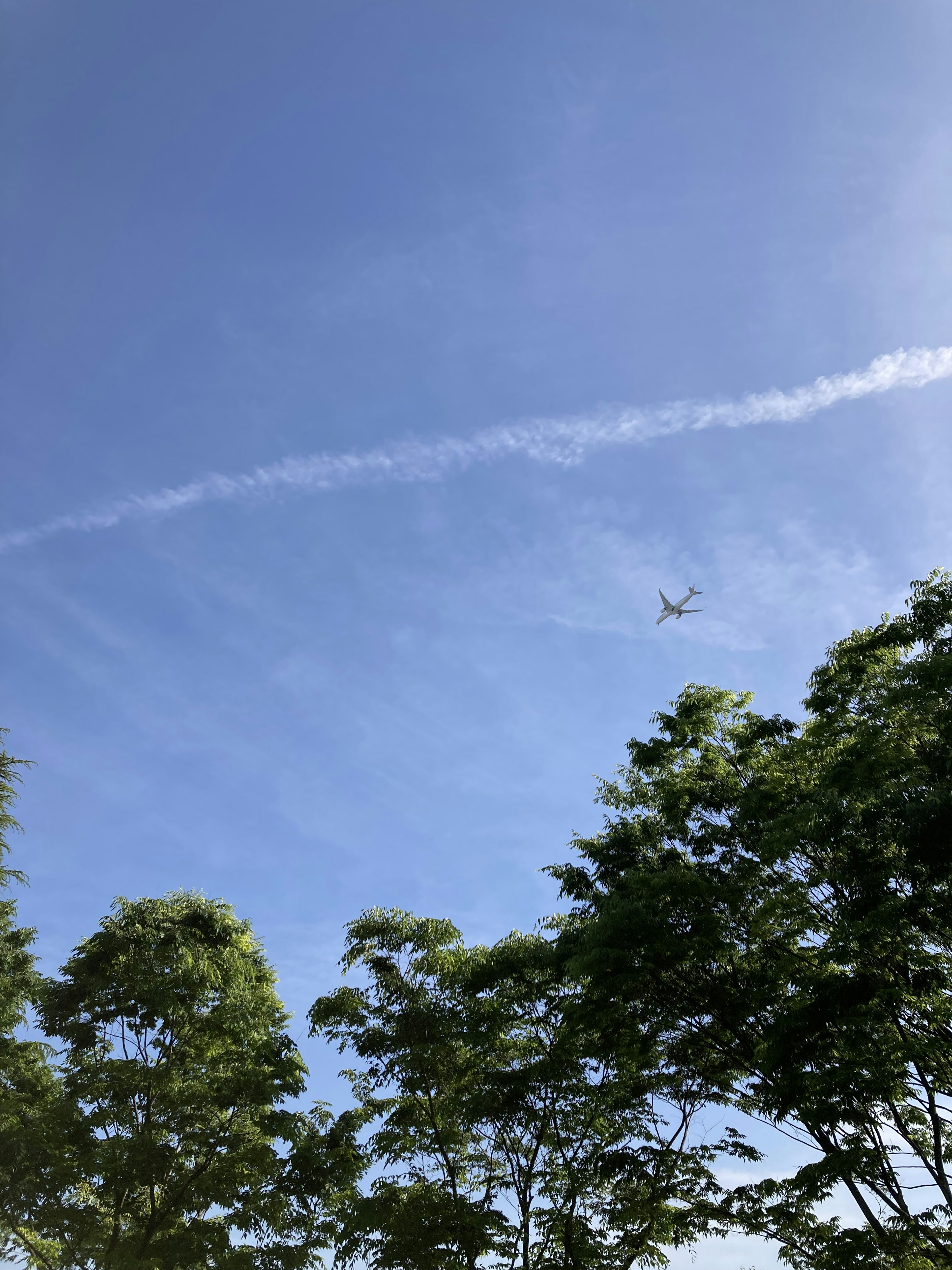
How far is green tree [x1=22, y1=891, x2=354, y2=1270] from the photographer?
19.2 metres

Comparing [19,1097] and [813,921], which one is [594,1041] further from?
[19,1097]

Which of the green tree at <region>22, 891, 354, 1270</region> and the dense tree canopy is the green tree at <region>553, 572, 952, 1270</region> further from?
the green tree at <region>22, 891, 354, 1270</region>

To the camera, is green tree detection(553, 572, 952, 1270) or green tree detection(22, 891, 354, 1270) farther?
green tree detection(22, 891, 354, 1270)

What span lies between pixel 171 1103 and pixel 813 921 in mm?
15223

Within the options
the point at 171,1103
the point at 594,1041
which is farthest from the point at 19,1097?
the point at 594,1041

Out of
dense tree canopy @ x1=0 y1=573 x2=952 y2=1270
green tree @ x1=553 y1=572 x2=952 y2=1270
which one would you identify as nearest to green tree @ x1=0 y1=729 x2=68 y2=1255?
dense tree canopy @ x1=0 y1=573 x2=952 y2=1270

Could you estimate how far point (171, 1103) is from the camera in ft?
65.3

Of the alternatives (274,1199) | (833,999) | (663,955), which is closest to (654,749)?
(663,955)

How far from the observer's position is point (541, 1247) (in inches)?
772

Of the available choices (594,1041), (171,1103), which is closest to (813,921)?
(594,1041)

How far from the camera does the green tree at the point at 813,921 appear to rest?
13.9 meters

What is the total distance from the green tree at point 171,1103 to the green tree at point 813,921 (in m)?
8.73

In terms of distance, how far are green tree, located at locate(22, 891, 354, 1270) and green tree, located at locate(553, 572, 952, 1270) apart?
8734mm

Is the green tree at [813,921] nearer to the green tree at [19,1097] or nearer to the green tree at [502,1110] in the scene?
the green tree at [502,1110]
